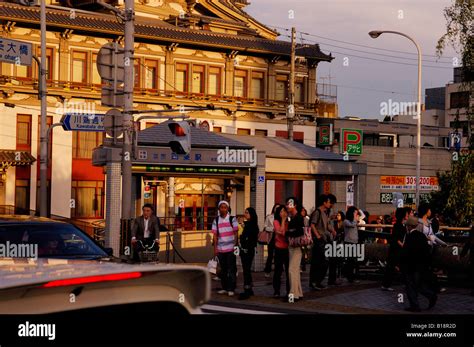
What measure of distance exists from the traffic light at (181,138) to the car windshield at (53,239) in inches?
429

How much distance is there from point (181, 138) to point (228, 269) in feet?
10.6

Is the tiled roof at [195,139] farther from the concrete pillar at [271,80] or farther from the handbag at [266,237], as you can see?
the concrete pillar at [271,80]

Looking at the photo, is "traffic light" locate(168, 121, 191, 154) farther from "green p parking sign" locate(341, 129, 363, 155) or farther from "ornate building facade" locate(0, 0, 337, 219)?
"green p parking sign" locate(341, 129, 363, 155)

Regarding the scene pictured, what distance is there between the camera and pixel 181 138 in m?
20.0

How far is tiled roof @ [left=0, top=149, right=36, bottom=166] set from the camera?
4722 cm

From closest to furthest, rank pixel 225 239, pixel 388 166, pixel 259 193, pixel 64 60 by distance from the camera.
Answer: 1. pixel 225 239
2. pixel 259 193
3. pixel 64 60
4. pixel 388 166

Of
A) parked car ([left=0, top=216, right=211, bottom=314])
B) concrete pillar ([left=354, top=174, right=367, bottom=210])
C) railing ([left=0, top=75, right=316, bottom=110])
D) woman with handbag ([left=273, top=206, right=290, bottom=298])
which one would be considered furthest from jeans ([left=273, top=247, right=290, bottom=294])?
railing ([left=0, top=75, right=316, bottom=110])

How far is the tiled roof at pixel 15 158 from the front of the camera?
155 ft

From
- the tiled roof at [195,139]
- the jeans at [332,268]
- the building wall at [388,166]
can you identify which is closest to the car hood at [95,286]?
the jeans at [332,268]

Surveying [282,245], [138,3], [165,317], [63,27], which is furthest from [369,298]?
[138,3]

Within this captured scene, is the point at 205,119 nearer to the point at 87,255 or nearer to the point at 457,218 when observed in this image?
the point at 457,218

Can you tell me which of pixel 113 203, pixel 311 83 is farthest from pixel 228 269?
pixel 311 83

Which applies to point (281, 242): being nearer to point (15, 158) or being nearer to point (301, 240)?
point (301, 240)

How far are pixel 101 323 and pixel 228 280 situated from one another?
1441 centimetres
